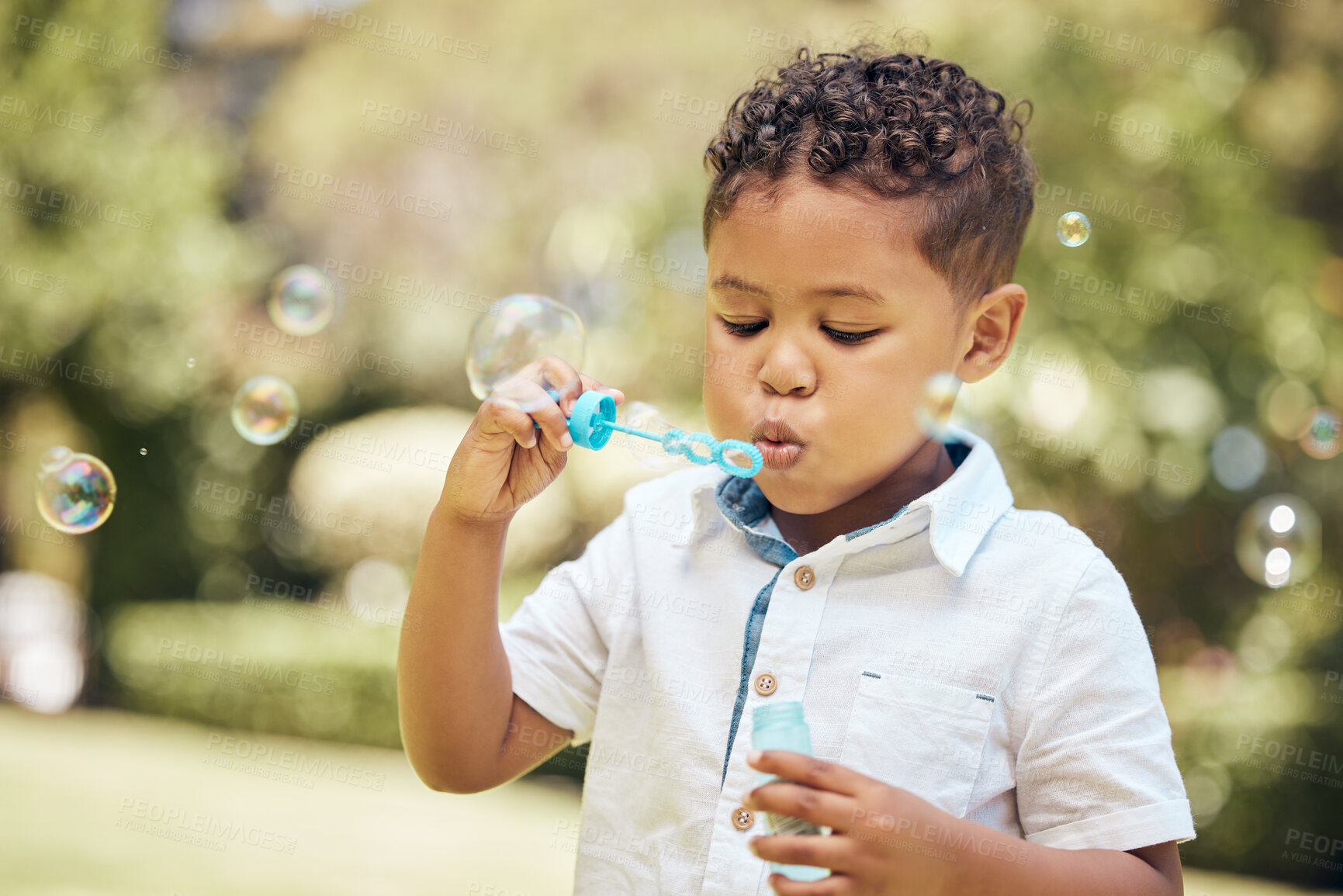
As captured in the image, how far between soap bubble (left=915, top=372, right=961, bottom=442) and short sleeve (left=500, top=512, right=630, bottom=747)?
38cm

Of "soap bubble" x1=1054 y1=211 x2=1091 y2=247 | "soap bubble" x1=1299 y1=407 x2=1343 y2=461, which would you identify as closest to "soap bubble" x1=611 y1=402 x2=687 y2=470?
"soap bubble" x1=1054 y1=211 x2=1091 y2=247

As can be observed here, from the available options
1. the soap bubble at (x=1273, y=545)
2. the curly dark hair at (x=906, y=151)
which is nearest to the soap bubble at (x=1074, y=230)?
the curly dark hair at (x=906, y=151)

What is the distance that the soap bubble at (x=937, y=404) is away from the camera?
4.28ft

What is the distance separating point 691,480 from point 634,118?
19.1 feet

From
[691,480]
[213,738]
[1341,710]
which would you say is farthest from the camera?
[213,738]

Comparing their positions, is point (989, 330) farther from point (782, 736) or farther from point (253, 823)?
point (253, 823)

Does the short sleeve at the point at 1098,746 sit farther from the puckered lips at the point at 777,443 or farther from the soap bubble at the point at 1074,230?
the soap bubble at the point at 1074,230

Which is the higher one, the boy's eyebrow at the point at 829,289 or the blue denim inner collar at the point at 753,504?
the boy's eyebrow at the point at 829,289

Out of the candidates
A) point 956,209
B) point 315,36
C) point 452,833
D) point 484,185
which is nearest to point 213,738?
point 452,833

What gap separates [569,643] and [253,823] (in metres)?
3.56

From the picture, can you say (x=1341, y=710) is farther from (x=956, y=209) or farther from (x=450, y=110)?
(x=450, y=110)

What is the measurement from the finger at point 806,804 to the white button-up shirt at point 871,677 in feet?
0.73

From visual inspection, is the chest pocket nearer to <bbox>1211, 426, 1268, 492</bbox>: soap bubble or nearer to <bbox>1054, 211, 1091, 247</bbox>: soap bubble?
<bbox>1054, 211, 1091, 247</bbox>: soap bubble

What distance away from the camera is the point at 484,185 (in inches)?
298
